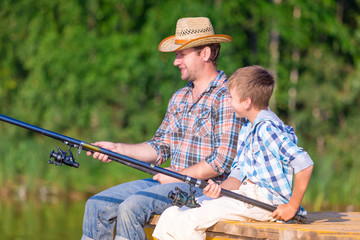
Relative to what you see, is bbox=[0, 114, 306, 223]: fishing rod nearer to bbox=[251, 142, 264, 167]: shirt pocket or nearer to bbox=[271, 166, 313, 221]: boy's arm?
bbox=[271, 166, 313, 221]: boy's arm

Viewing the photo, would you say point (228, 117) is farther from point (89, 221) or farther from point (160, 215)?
point (89, 221)

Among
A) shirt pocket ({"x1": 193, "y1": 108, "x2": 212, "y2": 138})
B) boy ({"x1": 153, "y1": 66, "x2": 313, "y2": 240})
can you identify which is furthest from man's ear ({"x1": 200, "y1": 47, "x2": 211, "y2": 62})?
boy ({"x1": 153, "y1": 66, "x2": 313, "y2": 240})

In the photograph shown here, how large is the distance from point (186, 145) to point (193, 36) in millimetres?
688

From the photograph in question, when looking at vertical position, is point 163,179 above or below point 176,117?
below

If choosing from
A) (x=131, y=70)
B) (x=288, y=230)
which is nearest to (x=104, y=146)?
(x=288, y=230)

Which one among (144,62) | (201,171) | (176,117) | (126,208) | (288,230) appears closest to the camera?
(288,230)

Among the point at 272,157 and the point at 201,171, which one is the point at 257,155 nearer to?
the point at 272,157

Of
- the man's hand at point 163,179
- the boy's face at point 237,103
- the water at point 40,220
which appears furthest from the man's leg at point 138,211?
the water at point 40,220

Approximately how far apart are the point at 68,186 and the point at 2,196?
102 centimetres

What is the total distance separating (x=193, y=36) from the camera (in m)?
4.23

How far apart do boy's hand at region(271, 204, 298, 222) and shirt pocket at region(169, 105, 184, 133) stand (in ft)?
3.55

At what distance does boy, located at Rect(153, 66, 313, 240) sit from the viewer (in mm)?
3363

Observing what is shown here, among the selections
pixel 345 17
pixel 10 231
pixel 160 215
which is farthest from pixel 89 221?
pixel 345 17

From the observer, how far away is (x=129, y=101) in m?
13.0
